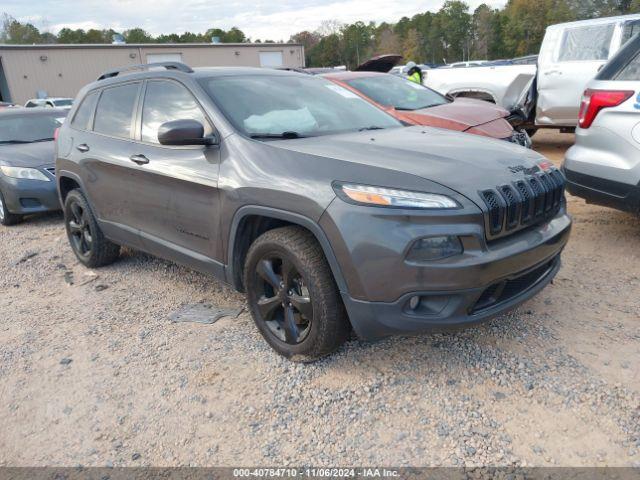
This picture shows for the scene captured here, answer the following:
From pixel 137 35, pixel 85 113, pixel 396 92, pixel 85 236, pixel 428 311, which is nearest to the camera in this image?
pixel 428 311

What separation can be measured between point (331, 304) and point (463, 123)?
4.10 metres

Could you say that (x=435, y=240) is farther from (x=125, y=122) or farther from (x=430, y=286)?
(x=125, y=122)

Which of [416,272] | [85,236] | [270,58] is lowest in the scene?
[85,236]

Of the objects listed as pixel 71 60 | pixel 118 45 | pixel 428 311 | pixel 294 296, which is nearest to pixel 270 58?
pixel 118 45

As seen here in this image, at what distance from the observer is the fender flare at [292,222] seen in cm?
265

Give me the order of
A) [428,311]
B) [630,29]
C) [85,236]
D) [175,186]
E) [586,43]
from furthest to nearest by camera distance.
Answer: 1. [586,43]
2. [630,29]
3. [85,236]
4. [175,186]
5. [428,311]

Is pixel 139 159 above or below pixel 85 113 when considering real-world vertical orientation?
below

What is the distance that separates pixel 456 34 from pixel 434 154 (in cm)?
8571

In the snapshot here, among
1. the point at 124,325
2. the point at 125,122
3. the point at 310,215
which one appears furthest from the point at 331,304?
the point at 125,122

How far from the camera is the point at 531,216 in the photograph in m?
2.79

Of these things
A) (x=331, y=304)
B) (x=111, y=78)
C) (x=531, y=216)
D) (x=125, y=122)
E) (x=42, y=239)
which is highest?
(x=111, y=78)

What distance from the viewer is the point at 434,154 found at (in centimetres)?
288

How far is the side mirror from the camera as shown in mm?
3107

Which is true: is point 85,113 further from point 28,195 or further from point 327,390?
point 327,390
